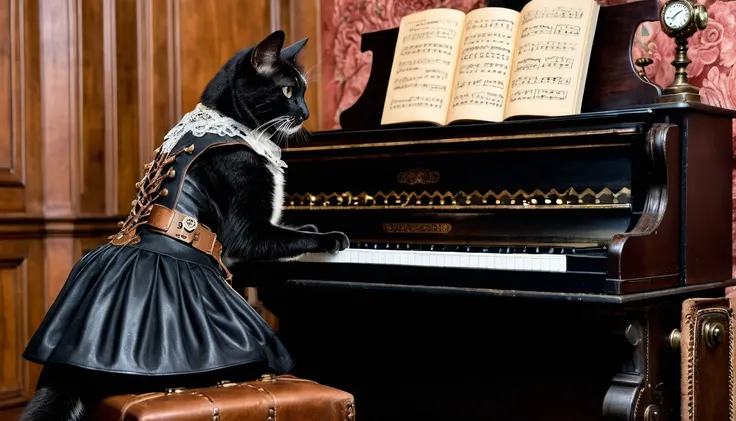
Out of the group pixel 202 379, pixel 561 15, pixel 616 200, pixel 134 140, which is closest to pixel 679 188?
pixel 616 200

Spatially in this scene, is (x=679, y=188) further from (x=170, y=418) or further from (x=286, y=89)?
(x=170, y=418)

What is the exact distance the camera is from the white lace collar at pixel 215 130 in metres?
2.21

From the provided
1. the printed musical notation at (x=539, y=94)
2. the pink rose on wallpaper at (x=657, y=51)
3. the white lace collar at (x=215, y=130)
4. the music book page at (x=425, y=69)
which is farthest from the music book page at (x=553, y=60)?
the white lace collar at (x=215, y=130)

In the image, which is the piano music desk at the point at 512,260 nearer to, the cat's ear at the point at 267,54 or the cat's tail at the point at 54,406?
the cat's ear at the point at 267,54

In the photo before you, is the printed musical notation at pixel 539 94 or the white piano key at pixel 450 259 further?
the printed musical notation at pixel 539 94

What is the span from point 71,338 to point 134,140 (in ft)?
5.46

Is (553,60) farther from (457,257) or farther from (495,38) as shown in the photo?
(457,257)

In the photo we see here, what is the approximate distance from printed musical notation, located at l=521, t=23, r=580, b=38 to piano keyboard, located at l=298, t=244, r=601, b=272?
65 cm

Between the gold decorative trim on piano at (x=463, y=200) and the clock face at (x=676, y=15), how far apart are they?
483mm

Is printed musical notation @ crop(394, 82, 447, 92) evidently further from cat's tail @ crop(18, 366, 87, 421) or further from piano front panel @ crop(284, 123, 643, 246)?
cat's tail @ crop(18, 366, 87, 421)

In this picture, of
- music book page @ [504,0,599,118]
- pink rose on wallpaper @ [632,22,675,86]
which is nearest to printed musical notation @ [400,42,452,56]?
music book page @ [504,0,599,118]

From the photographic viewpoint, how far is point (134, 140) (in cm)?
343

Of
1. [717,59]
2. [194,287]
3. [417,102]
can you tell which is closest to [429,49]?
[417,102]

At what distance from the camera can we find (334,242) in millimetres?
2395
